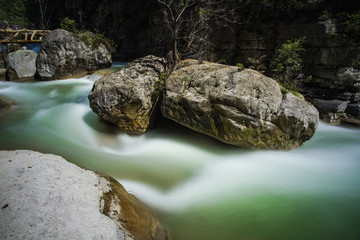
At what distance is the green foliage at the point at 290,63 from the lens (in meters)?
8.49

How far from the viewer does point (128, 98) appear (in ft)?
16.8

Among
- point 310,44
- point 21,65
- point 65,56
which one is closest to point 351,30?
point 310,44

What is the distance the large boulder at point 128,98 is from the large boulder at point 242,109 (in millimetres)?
774

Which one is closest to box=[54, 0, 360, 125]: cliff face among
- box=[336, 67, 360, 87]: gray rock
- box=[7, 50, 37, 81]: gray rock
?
box=[336, 67, 360, 87]: gray rock

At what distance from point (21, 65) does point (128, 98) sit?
958 centimetres

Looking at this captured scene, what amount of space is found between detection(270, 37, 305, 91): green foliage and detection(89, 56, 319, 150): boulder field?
425 cm

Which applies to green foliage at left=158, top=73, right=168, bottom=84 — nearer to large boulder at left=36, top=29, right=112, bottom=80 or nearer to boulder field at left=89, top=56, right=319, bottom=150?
boulder field at left=89, top=56, right=319, bottom=150

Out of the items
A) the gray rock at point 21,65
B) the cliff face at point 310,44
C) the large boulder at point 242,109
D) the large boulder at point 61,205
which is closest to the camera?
the large boulder at point 61,205

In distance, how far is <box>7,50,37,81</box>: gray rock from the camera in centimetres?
1054

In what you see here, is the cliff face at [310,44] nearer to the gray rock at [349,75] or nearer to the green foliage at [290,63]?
the gray rock at [349,75]

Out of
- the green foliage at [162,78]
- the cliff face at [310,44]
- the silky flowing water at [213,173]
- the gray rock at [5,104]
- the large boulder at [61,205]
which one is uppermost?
the cliff face at [310,44]

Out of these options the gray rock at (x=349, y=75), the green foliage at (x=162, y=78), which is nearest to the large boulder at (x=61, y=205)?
the green foliage at (x=162, y=78)

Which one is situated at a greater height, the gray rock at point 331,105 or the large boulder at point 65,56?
the large boulder at point 65,56

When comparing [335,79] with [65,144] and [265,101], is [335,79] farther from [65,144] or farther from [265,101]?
[65,144]
